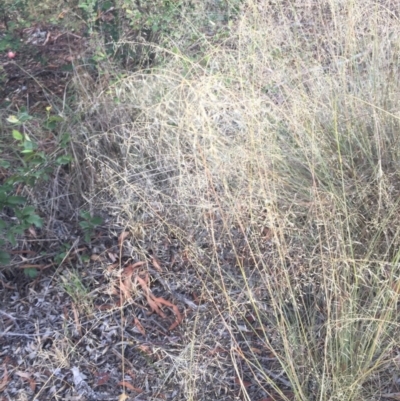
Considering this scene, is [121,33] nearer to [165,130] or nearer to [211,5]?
[211,5]

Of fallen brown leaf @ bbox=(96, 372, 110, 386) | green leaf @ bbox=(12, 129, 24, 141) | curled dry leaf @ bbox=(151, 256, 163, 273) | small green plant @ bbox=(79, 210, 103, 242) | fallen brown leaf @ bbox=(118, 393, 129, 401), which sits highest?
green leaf @ bbox=(12, 129, 24, 141)

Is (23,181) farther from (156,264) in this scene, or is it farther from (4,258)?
(156,264)

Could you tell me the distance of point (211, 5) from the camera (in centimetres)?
371

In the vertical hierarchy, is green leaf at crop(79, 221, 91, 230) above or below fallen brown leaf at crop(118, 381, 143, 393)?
above

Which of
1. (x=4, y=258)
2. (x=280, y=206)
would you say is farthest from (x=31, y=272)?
(x=280, y=206)

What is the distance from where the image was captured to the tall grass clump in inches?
79.3

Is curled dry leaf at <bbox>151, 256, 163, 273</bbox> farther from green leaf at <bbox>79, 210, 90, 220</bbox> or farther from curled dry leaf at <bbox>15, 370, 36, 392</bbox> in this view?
curled dry leaf at <bbox>15, 370, 36, 392</bbox>

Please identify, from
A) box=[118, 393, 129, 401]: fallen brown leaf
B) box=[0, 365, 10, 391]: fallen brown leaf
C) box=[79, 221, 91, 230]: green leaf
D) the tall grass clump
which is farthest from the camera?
box=[79, 221, 91, 230]: green leaf

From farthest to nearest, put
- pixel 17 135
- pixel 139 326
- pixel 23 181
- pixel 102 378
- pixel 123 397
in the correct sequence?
pixel 23 181, pixel 17 135, pixel 139 326, pixel 102 378, pixel 123 397

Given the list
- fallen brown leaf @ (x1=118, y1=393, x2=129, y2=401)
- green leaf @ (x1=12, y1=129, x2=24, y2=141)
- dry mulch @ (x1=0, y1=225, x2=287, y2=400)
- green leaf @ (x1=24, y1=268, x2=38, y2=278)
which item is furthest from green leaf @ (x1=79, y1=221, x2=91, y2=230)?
fallen brown leaf @ (x1=118, y1=393, x2=129, y2=401)

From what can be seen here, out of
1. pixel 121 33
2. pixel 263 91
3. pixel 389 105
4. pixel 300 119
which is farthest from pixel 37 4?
pixel 389 105

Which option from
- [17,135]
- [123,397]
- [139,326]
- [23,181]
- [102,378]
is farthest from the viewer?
[23,181]

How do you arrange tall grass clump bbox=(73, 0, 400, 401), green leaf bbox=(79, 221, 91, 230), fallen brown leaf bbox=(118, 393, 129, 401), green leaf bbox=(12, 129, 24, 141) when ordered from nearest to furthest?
tall grass clump bbox=(73, 0, 400, 401), fallen brown leaf bbox=(118, 393, 129, 401), green leaf bbox=(12, 129, 24, 141), green leaf bbox=(79, 221, 91, 230)

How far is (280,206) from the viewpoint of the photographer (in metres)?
2.51
